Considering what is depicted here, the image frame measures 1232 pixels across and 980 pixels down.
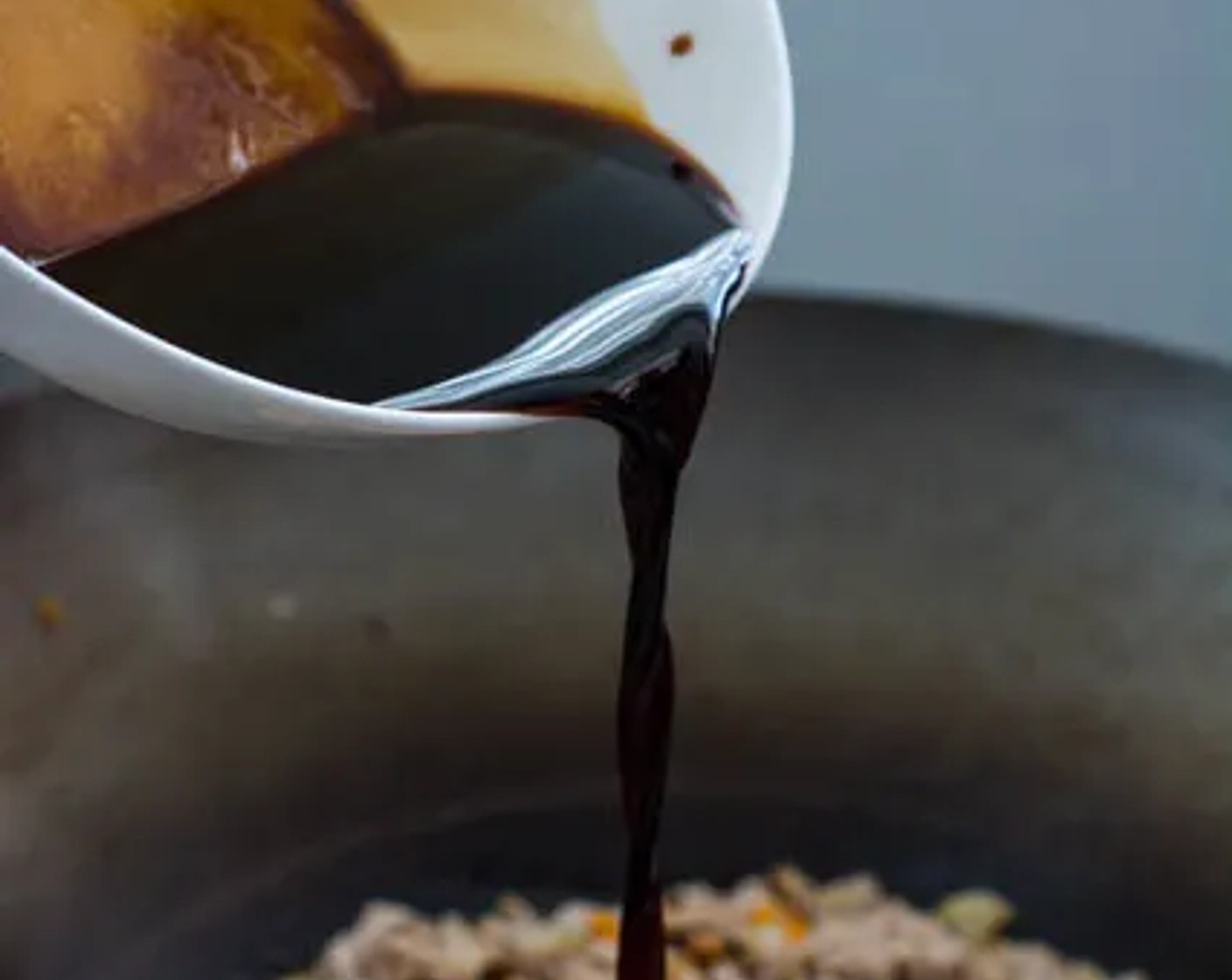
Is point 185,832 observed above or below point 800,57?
below

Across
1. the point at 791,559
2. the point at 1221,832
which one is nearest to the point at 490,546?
the point at 791,559

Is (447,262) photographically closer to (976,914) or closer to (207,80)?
(207,80)

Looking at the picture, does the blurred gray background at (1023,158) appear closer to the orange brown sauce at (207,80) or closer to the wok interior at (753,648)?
the wok interior at (753,648)

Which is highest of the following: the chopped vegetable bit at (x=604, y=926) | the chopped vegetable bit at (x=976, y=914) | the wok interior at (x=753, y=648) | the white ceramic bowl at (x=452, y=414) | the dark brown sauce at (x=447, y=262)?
the white ceramic bowl at (x=452, y=414)

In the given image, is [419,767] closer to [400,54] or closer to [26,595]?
[26,595]

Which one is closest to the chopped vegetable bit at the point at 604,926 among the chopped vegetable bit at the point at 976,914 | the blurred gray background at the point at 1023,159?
the chopped vegetable bit at the point at 976,914

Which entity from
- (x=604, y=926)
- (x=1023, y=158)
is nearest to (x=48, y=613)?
(x=604, y=926)
